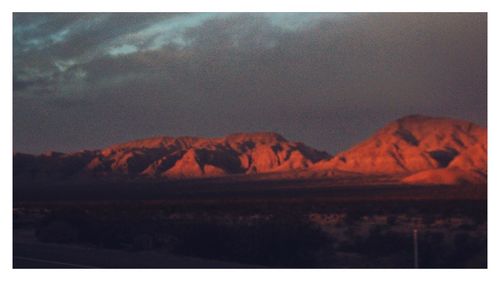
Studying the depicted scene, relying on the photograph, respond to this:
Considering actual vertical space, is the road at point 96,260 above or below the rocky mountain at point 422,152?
below

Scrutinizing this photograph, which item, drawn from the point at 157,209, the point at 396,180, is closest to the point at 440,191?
the point at 396,180

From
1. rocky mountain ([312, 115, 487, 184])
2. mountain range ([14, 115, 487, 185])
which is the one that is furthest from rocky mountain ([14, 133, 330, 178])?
rocky mountain ([312, 115, 487, 184])

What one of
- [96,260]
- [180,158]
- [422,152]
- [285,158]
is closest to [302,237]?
[96,260]

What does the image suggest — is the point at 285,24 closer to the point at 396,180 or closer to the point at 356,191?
the point at 396,180

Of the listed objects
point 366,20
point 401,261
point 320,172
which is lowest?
point 401,261

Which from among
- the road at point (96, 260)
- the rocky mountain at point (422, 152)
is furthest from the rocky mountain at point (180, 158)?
the road at point (96, 260)

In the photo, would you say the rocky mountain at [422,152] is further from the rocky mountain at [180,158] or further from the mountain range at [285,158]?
the rocky mountain at [180,158]

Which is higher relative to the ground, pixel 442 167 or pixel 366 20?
pixel 366 20
